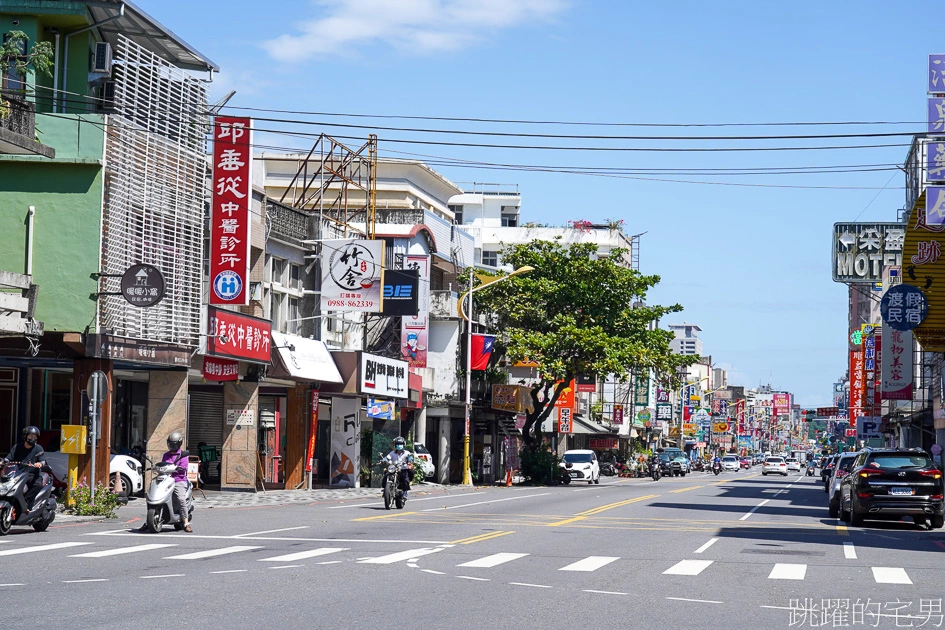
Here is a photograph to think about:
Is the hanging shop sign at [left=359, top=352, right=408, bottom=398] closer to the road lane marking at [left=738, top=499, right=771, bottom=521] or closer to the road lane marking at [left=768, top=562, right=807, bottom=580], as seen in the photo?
the road lane marking at [left=738, top=499, right=771, bottom=521]

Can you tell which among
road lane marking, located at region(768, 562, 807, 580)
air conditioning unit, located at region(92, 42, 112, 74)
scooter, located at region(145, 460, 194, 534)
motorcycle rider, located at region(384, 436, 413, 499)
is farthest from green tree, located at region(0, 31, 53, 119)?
road lane marking, located at region(768, 562, 807, 580)

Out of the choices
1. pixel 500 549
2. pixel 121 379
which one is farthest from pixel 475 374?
pixel 500 549

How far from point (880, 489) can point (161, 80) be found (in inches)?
747

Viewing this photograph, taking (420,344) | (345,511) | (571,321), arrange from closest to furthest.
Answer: (345,511) < (420,344) < (571,321)

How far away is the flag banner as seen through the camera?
50344mm

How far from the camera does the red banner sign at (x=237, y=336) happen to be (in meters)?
30.7

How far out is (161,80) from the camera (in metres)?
29.0

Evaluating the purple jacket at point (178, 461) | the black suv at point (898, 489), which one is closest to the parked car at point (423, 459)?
the black suv at point (898, 489)

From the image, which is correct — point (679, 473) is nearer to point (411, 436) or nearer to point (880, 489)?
point (411, 436)

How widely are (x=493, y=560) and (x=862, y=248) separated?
37053 mm

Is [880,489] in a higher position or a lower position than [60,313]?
lower

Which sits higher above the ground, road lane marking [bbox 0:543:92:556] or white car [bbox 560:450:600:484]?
road lane marking [bbox 0:543:92:556]

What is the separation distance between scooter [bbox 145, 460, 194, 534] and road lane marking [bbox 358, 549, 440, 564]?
5.07 m

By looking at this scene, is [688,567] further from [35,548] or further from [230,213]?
[230,213]
